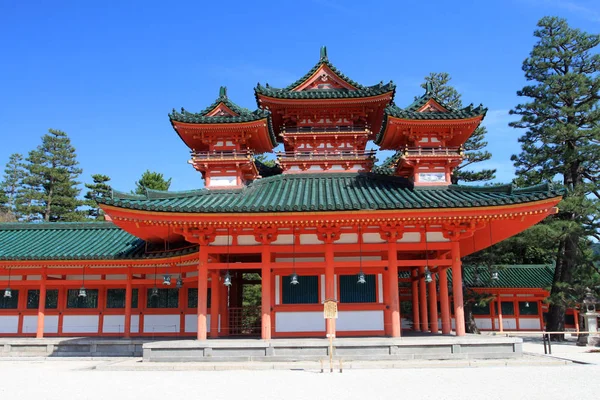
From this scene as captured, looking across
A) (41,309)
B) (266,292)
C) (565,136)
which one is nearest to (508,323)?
(565,136)

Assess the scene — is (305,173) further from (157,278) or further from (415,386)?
(415,386)

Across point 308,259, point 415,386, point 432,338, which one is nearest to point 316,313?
point 308,259

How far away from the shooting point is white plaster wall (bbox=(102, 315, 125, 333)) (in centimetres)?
2148

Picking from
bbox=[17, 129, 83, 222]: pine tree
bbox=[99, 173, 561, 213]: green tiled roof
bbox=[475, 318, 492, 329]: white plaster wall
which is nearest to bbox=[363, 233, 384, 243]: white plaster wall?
bbox=[99, 173, 561, 213]: green tiled roof

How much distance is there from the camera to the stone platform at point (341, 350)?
15.1m

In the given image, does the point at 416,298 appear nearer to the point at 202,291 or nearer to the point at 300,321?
the point at 300,321

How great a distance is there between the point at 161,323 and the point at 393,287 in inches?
435

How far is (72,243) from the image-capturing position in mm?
22844

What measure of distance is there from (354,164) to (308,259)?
535 cm

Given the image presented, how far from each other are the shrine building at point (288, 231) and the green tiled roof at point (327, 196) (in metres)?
0.07

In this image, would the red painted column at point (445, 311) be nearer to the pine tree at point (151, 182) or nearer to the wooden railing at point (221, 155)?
the wooden railing at point (221, 155)

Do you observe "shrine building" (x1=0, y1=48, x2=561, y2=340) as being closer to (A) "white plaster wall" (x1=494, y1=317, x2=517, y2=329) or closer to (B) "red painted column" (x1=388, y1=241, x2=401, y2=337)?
(B) "red painted column" (x1=388, y1=241, x2=401, y2=337)

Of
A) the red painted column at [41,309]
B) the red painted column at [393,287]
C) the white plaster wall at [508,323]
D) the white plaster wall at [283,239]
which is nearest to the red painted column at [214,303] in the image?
the white plaster wall at [283,239]

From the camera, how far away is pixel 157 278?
21.2 metres
